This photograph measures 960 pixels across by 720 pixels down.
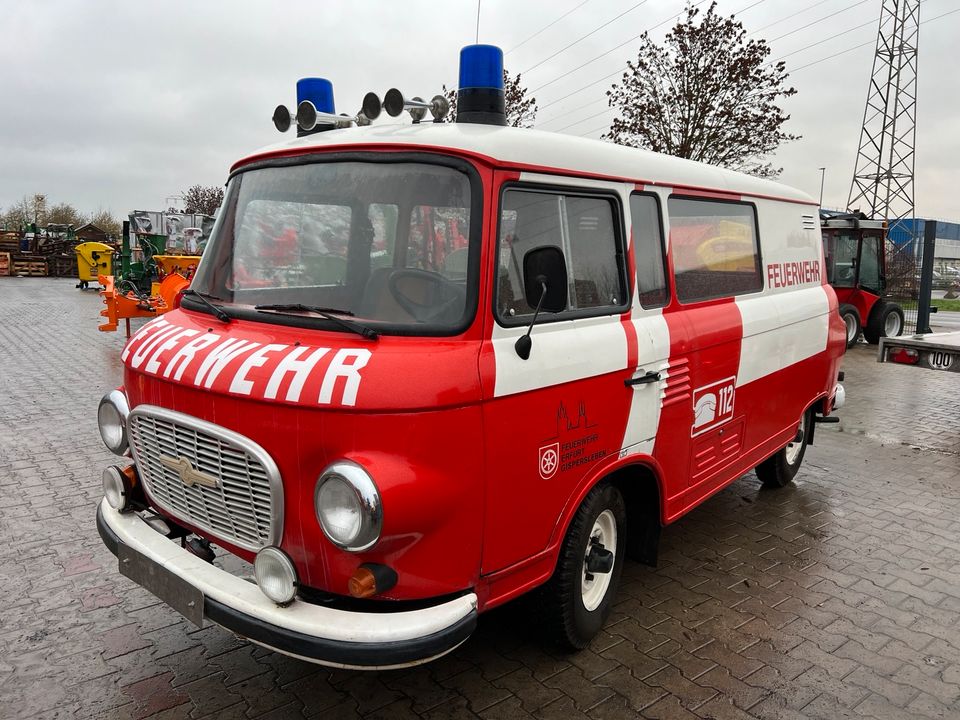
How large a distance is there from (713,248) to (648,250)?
845 millimetres

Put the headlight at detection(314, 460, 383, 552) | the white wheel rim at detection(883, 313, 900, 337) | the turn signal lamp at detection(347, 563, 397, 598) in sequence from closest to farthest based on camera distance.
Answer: the headlight at detection(314, 460, 383, 552), the turn signal lamp at detection(347, 563, 397, 598), the white wheel rim at detection(883, 313, 900, 337)

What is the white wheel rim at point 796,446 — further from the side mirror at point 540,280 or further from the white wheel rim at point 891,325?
the white wheel rim at point 891,325

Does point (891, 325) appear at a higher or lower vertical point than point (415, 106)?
lower

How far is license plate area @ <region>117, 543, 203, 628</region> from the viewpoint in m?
2.70

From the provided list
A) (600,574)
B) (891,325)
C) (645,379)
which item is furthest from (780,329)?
(891,325)

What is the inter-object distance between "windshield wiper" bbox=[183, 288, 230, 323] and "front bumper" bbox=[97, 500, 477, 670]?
1065mm

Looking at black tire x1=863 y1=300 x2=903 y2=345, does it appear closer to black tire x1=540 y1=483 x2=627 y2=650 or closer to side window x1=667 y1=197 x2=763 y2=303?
side window x1=667 y1=197 x2=763 y2=303

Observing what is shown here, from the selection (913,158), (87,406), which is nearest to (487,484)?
(87,406)

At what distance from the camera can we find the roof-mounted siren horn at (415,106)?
328cm

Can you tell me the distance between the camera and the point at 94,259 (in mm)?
26719

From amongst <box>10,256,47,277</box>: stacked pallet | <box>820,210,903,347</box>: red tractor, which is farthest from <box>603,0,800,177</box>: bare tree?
<box>10,256,47,277</box>: stacked pallet

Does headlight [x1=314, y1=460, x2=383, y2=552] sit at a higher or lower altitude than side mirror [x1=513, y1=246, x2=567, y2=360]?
lower

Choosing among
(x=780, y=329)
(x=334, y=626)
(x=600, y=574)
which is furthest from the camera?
(x=780, y=329)

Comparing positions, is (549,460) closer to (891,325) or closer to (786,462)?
(786,462)
